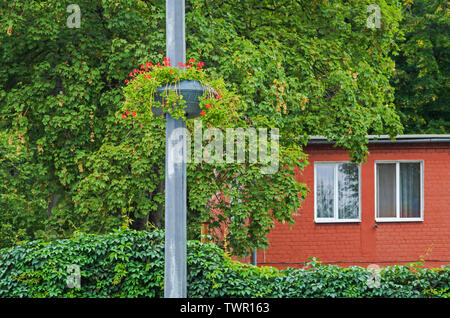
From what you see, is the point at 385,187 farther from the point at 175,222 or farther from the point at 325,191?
the point at 175,222

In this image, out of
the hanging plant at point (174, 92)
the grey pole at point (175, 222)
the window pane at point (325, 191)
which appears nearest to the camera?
the grey pole at point (175, 222)

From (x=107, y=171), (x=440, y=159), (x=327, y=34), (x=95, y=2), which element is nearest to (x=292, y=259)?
(x=440, y=159)

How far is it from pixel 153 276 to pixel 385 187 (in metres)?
12.5

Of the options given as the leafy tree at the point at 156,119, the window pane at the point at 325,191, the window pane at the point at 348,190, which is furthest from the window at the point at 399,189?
the leafy tree at the point at 156,119

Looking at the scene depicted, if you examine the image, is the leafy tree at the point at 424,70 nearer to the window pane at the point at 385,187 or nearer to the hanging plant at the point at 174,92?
the window pane at the point at 385,187

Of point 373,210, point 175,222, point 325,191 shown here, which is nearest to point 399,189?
point 373,210

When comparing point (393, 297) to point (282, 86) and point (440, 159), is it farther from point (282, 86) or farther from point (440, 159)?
point (440, 159)

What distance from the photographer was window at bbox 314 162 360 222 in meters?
20.8

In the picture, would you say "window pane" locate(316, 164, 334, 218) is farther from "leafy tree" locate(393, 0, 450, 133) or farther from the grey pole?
the grey pole

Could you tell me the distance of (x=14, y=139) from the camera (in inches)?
551

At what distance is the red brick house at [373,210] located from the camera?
2031 cm

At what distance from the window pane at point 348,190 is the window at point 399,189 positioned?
649 millimetres

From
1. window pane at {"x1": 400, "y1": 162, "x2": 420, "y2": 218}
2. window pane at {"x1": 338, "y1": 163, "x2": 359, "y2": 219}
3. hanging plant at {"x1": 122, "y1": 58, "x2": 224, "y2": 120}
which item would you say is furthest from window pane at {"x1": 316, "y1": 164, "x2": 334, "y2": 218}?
hanging plant at {"x1": 122, "y1": 58, "x2": 224, "y2": 120}

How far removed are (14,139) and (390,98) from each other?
8699 mm
